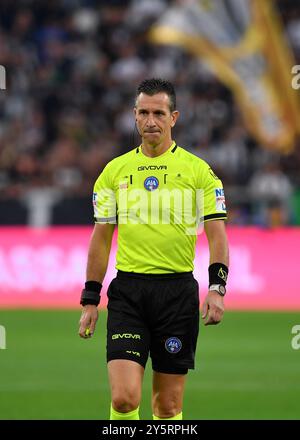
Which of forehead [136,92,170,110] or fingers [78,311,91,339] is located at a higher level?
forehead [136,92,170,110]

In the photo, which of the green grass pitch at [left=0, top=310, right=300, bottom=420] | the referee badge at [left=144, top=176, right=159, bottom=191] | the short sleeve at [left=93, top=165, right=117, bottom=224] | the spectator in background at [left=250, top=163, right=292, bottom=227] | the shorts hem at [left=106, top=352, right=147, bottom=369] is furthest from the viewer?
the spectator in background at [left=250, top=163, right=292, bottom=227]

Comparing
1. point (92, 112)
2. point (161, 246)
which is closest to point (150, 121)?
point (161, 246)

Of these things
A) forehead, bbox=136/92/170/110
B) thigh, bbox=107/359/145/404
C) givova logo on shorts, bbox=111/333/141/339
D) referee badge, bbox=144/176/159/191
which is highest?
forehead, bbox=136/92/170/110

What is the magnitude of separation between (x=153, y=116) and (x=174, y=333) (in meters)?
1.37

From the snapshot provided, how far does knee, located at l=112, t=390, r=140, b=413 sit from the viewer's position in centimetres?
680

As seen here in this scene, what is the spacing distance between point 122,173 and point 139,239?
0.45 metres

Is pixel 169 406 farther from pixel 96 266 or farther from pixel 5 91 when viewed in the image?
pixel 5 91

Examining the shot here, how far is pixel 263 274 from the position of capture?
17.8 m

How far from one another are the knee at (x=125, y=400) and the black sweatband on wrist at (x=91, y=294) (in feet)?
2.49

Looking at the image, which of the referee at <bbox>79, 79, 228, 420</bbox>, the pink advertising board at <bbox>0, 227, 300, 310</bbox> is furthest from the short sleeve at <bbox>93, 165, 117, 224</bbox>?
the pink advertising board at <bbox>0, 227, 300, 310</bbox>

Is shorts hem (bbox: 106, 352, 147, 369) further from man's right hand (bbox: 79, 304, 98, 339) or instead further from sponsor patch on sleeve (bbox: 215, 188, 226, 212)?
sponsor patch on sleeve (bbox: 215, 188, 226, 212)

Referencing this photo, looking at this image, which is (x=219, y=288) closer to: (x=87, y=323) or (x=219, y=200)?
(x=219, y=200)

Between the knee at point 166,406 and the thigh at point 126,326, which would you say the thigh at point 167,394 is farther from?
the thigh at point 126,326

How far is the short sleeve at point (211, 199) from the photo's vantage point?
282 inches
